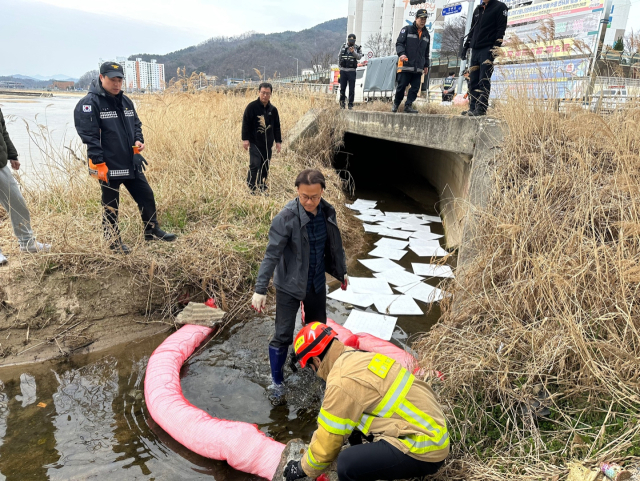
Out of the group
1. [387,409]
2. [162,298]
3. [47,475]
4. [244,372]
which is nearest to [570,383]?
[387,409]

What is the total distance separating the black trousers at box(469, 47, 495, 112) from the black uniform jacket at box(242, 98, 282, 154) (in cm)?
275

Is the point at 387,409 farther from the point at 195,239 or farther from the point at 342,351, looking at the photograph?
the point at 195,239

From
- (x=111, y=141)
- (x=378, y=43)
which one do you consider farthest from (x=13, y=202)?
(x=378, y=43)

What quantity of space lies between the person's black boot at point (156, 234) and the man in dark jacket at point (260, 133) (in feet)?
5.29

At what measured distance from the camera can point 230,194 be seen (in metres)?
4.98

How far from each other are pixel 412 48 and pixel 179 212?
4484mm

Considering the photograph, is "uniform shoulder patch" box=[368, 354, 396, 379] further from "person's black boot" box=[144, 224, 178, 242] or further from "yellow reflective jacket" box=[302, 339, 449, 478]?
"person's black boot" box=[144, 224, 178, 242]

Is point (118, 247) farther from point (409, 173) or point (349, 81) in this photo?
point (409, 173)

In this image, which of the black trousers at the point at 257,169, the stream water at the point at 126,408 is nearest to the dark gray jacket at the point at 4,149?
the stream water at the point at 126,408

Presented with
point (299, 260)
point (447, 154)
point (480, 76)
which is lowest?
point (299, 260)

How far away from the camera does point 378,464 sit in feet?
5.43

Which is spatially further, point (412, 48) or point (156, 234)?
point (412, 48)

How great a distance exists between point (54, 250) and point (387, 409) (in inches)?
139

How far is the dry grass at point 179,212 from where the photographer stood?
372cm
